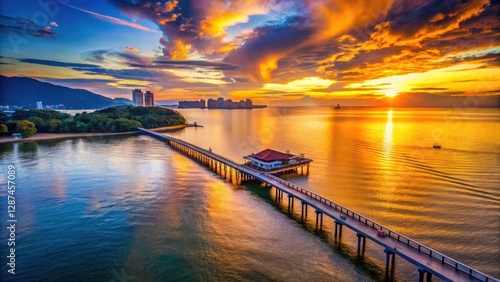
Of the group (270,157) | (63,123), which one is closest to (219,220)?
(270,157)

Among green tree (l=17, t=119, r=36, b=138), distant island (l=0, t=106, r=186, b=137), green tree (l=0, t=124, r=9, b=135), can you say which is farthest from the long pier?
green tree (l=0, t=124, r=9, b=135)

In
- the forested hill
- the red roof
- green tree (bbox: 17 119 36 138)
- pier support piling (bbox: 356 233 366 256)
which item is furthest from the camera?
the forested hill

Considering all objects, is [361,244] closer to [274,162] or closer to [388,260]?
[388,260]

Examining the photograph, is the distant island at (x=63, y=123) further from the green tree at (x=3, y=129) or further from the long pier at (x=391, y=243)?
the long pier at (x=391, y=243)

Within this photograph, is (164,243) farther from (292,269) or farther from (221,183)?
(221,183)

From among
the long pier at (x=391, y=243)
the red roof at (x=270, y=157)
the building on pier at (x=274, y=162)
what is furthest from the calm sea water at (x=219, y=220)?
the red roof at (x=270, y=157)

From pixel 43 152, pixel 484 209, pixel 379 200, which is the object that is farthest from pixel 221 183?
pixel 43 152

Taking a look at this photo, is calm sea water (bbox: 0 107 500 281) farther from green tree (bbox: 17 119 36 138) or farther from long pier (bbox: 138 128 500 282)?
green tree (bbox: 17 119 36 138)

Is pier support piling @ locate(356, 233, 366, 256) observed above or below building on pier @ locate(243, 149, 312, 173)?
below
